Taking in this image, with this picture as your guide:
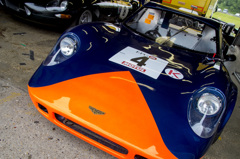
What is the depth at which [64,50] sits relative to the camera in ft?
6.15

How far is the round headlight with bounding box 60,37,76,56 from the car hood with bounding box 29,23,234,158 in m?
0.08

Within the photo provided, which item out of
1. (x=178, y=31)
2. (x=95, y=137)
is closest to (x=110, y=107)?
(x=95, y=137)

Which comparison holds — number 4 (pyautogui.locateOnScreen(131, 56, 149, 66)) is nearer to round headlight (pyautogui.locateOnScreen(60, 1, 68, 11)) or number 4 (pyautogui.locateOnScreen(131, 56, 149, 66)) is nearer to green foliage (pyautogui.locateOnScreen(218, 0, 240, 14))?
round headlight (pyautogui.locateOnScreen(60, 1, 68, 11))

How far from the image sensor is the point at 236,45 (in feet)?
16.9

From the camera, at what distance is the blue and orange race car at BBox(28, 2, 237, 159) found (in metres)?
Answer: 1.35

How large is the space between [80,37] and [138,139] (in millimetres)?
1162

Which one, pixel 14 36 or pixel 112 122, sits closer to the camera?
pixel 112 122

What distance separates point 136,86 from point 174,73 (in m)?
0.44

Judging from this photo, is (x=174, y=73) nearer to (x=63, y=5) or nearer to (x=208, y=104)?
(x=208, y=104)

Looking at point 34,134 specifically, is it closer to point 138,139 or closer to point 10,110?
point 10,110

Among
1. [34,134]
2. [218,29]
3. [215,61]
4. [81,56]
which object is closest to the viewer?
[34,134]

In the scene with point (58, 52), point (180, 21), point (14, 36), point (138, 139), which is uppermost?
point (180, 21)

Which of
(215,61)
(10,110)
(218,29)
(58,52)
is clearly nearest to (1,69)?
(10,110)

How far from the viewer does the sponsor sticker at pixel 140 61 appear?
5.84ft
